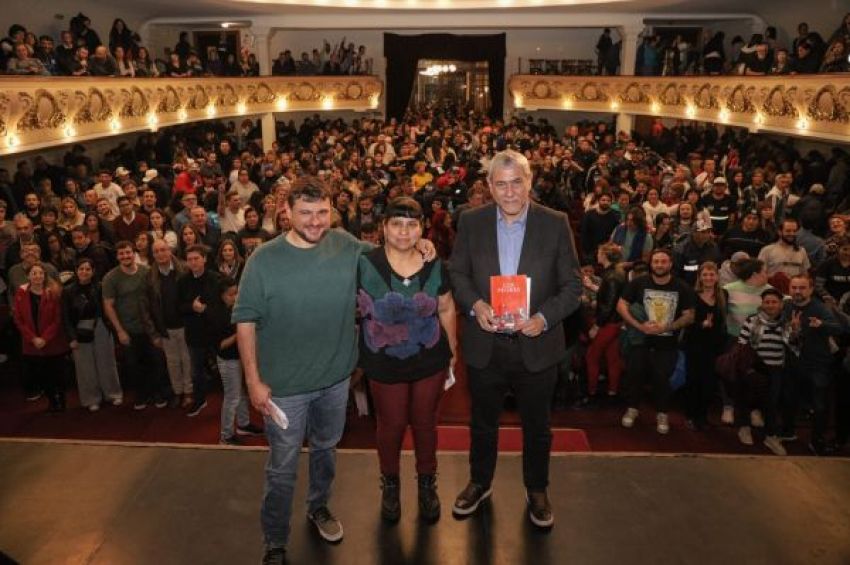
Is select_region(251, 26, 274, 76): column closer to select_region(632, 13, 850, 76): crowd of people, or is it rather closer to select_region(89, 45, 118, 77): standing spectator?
select_region(89, 45, 118, 77): standing spectator

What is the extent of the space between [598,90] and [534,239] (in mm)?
15141

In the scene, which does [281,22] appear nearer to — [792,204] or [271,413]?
[792,204]

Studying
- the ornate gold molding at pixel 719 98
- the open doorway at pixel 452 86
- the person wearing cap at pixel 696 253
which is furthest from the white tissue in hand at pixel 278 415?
the open doorway at pixel 452 86

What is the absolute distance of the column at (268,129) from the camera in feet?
56.3

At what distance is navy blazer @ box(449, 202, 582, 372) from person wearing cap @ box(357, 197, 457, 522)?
98 millimetres

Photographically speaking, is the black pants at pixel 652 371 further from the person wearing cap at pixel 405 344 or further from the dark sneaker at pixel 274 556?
the dark sneaker at pixel 274 556

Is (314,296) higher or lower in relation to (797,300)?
higher

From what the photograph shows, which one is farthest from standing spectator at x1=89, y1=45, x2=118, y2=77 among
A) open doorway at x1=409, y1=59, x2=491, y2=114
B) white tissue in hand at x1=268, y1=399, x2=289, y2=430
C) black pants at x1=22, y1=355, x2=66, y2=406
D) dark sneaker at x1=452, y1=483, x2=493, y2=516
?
open doorway at x1=409, y1=59, x2=491, y2=114

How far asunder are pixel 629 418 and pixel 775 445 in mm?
983

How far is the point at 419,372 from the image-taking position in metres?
2.55

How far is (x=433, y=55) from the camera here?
1959 cm

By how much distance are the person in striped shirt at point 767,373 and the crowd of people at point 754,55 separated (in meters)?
6.34

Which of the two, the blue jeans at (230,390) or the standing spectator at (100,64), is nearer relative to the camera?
the blue jeans at (230,390)

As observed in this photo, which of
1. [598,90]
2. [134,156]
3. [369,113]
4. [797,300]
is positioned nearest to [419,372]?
[797,300]
